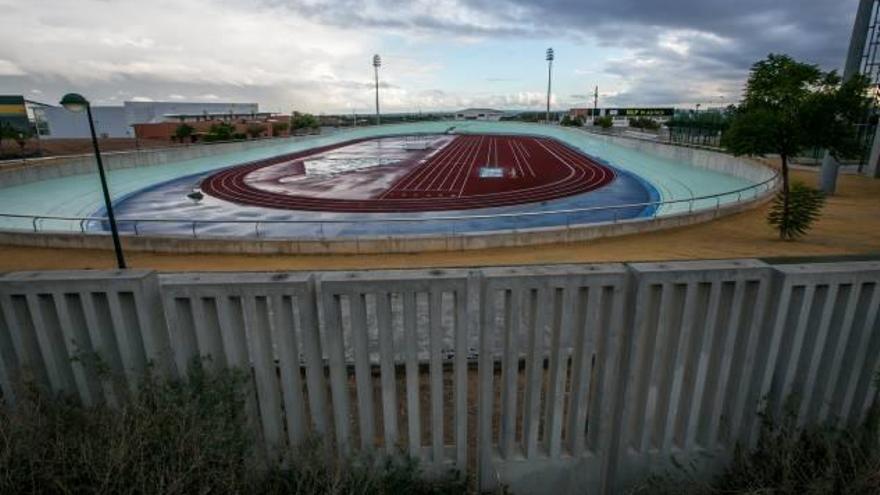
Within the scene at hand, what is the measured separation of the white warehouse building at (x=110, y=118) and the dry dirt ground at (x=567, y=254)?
67786 millimetres

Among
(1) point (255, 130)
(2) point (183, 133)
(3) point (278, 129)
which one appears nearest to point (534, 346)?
(2) point (183, 133)

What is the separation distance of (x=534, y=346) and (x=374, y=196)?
84.1 feet

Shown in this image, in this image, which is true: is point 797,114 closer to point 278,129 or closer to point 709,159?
point 709,159

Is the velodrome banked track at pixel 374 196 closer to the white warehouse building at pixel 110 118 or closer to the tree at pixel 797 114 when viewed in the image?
the tree at pixel 797 114

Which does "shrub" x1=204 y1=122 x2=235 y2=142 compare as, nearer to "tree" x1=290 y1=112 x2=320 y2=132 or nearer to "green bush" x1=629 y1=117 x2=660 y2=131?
"tree" x1=290 y1=112 x2=320 y2=132

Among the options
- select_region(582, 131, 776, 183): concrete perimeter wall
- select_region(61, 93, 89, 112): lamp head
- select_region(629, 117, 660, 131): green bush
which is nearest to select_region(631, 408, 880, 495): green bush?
select_region(61, 93, 89, 112): lamp head

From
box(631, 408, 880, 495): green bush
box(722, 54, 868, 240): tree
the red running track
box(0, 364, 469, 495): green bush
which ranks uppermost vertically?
box(722, 54, 868, 240): tree

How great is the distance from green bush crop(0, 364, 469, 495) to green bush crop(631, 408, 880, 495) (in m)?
2.22

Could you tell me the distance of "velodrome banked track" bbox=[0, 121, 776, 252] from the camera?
15211mm

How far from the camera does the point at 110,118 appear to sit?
80.8m

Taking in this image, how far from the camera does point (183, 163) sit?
148ft

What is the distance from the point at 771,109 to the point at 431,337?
1985 centimetres

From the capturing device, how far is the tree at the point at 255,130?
72613 millimetres

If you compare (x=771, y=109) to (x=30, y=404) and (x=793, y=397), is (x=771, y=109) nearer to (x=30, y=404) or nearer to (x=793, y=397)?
(x=793, y=397)
